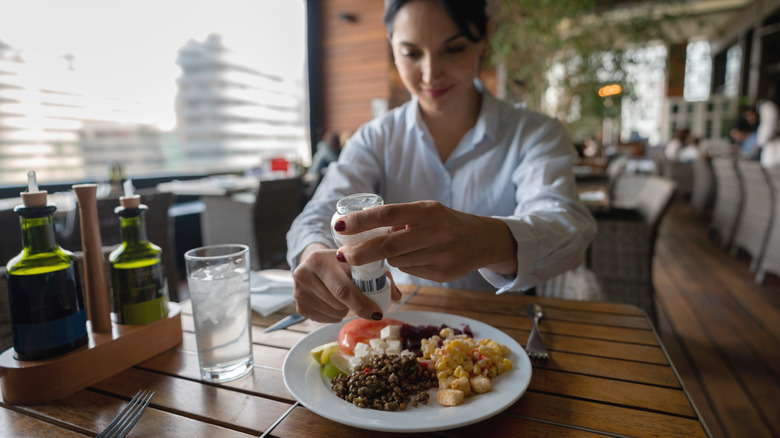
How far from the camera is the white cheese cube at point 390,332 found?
76cm

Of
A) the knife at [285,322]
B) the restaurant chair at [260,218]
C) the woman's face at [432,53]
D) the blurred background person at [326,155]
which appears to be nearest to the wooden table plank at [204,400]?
the knife at [285,322]

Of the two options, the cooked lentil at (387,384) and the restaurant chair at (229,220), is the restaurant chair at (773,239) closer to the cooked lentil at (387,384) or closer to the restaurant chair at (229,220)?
the cooked lentil at (387,384)

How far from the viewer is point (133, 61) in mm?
4211

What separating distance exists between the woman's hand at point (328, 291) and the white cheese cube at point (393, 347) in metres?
0.07

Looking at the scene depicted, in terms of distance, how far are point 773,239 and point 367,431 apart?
376 cm

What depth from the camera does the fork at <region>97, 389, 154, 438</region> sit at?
0.56m

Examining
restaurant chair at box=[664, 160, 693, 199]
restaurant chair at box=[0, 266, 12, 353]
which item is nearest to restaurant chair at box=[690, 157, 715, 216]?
restaurant chair at box=[664, 160, 693, 199]

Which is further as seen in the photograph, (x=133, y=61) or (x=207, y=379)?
(x=133, y=61)

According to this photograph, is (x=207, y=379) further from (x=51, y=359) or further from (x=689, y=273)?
(x=689, y=273)

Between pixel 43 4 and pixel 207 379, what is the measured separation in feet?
14.0

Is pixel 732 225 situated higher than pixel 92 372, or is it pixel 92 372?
pixel 92 372

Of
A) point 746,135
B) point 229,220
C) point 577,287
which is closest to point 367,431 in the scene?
point 577,287

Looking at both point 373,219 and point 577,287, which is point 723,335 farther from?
point 373,219

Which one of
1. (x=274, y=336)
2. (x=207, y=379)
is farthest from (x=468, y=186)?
(x=207, y=379)
